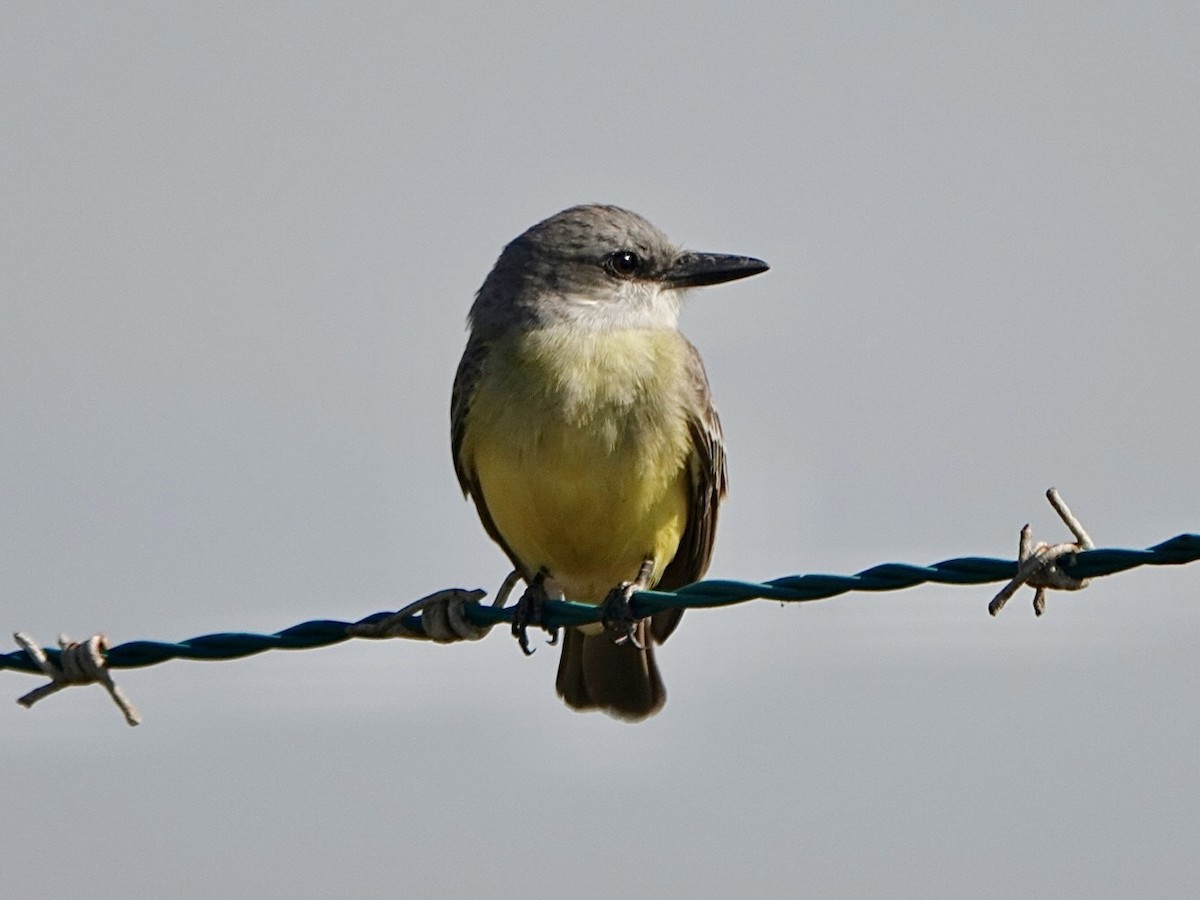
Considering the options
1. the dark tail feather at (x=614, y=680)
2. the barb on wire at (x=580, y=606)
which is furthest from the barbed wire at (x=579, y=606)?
the dark tail feather at (x=614, y=680)

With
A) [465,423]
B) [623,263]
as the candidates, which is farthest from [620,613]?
[623,263]

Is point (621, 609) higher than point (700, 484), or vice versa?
point (700, 484)

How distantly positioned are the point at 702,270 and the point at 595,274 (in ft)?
1.73

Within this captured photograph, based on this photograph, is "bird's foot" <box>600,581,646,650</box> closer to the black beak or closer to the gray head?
the gray head

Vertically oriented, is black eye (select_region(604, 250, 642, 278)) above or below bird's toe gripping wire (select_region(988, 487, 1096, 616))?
above

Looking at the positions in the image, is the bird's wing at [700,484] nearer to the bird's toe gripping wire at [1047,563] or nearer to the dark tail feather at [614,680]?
the dark tail feather at [614,680]

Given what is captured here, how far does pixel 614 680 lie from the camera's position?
8.46 metres

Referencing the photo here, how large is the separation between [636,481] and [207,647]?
98.7 inches

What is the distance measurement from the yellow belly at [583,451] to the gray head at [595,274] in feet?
1.07

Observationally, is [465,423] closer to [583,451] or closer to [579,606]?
[583,451]

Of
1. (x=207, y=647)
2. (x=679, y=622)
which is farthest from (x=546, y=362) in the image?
(x=207, y=647)

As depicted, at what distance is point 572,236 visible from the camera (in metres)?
8.38

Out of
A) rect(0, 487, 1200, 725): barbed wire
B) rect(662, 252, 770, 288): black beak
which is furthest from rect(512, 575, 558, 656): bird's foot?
rect(662, 252, 770, 288): black beak

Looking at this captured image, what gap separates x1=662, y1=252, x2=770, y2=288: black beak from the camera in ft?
27.8
